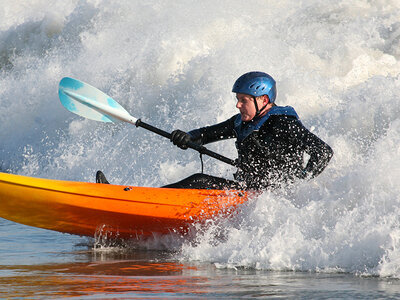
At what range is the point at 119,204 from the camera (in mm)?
5309

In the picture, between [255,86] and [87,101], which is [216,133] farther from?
[87,101]

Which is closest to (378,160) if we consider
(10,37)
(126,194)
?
(126,194)

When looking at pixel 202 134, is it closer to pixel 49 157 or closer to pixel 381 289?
pixel 381 289

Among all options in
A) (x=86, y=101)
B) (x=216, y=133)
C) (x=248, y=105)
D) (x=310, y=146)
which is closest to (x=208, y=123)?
(x=86, y=101)

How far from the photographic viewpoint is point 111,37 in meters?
13.2

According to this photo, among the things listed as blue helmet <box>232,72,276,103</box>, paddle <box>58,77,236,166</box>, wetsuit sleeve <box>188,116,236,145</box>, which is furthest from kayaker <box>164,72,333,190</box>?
paddle <box>58,77,236,166</box>

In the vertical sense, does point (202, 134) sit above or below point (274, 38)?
below

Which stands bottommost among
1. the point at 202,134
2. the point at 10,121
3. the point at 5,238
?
the point at 5,238

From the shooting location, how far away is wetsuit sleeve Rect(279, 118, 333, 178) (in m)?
4.93

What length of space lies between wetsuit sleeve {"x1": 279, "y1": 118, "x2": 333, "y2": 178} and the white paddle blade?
1838 millimetres

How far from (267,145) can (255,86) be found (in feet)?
1.56

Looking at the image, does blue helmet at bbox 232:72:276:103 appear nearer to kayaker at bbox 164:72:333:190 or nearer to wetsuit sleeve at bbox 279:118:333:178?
kayaker at bbox 164:72:333:190

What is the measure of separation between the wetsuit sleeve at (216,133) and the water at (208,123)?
0.79 m

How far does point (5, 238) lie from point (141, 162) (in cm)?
384
